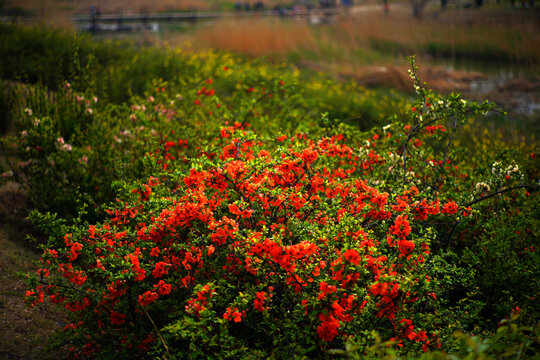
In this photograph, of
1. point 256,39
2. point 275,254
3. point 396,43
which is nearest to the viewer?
point 275,254

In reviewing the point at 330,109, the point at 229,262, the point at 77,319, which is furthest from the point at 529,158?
the point at 77,319

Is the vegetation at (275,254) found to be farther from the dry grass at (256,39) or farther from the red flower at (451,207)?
the dry grass at (256,39)

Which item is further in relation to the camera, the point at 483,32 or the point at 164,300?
the point at 483,32

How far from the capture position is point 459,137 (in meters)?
8.73

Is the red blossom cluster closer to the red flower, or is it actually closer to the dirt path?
the red flower

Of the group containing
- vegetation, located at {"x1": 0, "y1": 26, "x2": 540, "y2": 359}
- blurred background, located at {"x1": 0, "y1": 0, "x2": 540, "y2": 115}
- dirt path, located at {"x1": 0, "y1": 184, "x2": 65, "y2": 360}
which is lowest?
dirt path, located at {"x1": 0, "y1": 184, "x2": 65, "y2": 360}

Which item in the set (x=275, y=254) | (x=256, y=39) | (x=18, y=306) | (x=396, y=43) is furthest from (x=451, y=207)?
(x=396, y=43)

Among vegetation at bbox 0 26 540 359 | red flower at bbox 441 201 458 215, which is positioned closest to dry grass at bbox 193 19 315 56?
vegetation at bbox 0 26 540 359

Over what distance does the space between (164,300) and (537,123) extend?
12.0m

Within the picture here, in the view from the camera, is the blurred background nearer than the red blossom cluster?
No

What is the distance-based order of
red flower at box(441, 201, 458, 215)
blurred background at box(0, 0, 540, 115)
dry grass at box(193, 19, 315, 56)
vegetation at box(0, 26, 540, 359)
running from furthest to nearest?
1. dry grass at box(193, 19, 315, 56)
2. blurred background at box(0, 0, 540, 115)
3. red flower at box(441, 201, 458, 215)
4. vegetation at box(0, 26, 540, 359)

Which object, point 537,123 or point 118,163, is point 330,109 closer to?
point 118,163

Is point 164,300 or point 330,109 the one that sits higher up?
point 330,109

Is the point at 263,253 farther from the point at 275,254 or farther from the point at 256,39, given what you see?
the point at 256,39
